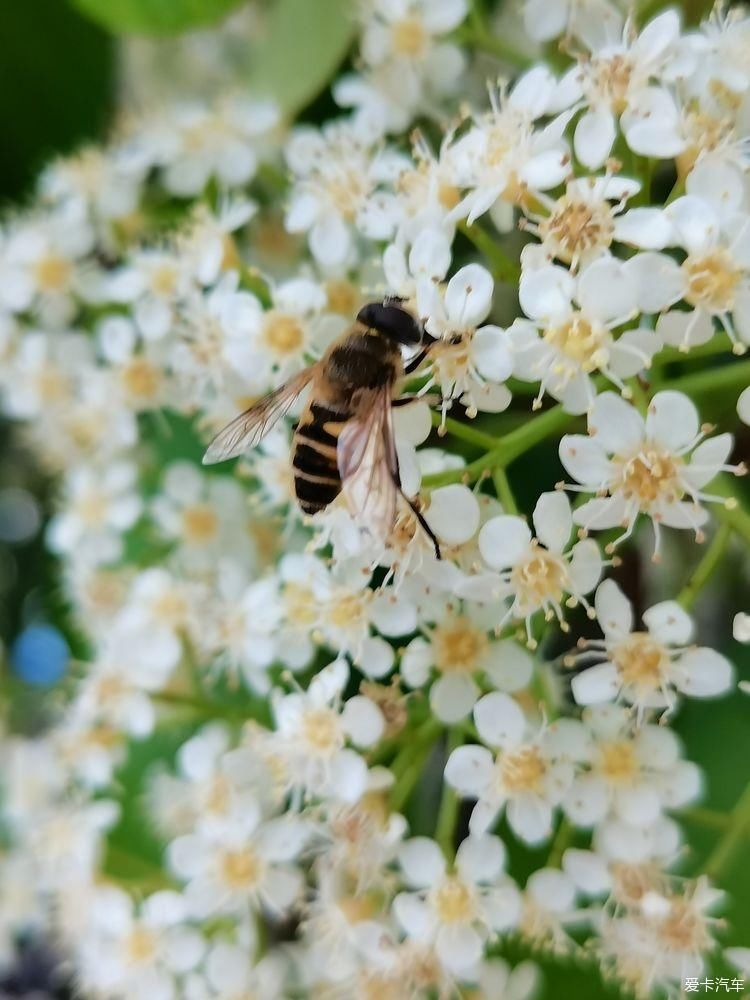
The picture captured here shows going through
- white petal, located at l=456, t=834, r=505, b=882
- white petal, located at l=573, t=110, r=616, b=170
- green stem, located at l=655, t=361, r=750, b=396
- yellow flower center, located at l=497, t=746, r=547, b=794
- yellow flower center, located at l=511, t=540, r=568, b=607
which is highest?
white petal, located at l=573, t=110, r=616, b=170

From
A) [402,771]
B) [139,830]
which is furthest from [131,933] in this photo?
[402,771]

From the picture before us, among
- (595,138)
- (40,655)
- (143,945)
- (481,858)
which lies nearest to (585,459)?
(595,138)

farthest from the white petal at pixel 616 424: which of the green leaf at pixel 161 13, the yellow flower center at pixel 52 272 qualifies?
the yellow flower center at pixel 52 272

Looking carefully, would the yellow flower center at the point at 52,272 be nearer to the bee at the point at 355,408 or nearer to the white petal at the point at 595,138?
the bee at the point at 355,408

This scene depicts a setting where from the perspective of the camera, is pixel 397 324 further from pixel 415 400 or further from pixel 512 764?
pixel 512 764

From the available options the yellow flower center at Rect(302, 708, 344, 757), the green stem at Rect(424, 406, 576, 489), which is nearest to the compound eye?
the green stem at Rect(424, 406, 576, 489)

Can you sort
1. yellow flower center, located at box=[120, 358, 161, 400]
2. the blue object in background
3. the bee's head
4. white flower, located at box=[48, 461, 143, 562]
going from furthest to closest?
the blue object in background < white flower, located at box=[48, 461, 143, 562] < yellow flower center, located at box=[120, 358, 161, 400] < the bee's head

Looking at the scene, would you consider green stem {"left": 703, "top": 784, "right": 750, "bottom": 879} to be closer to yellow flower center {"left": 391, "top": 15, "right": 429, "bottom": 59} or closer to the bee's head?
the bee's head
